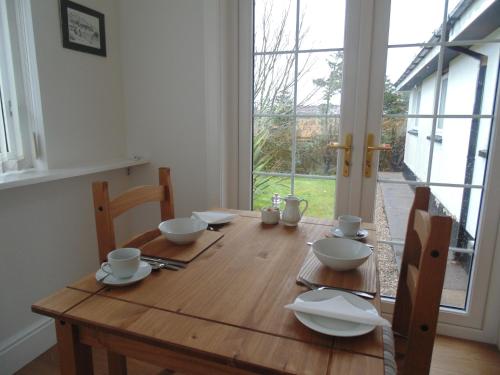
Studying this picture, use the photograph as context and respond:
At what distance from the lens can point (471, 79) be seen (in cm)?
165

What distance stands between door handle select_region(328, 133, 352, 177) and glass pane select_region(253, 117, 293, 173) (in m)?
0.27

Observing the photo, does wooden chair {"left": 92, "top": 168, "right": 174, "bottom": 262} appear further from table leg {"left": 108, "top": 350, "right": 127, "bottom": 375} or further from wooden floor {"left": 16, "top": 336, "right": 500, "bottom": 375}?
wooden floor {"left": 16, "top": 336, "right": 500, "bottom": 375}

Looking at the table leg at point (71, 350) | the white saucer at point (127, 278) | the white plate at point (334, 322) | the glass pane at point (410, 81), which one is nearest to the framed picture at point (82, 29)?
the white saucer at point (127, 278)

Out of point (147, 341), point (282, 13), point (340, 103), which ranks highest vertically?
point (282, 13)

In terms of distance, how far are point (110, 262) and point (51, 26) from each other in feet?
4.74

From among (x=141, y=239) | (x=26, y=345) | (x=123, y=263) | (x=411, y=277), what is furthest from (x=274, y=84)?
(x=26, y=345)

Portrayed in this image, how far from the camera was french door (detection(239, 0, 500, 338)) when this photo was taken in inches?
65.5

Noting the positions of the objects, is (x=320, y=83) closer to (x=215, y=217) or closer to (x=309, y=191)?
(x=309, y=191)

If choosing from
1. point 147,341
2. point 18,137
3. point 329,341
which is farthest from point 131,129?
point 329,341

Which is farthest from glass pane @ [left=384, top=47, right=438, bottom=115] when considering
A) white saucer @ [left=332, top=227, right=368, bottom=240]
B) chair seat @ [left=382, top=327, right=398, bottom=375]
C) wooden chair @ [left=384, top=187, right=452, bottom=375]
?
chair seat @ [left=382, top=327, right=398, bottom=375]

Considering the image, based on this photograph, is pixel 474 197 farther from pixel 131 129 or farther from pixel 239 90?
pixel 131 129

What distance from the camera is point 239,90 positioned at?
2059 mm

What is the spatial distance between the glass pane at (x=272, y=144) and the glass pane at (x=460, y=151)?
30.2 inches

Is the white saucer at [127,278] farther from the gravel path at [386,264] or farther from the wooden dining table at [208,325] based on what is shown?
the gravel path at [386,264]
